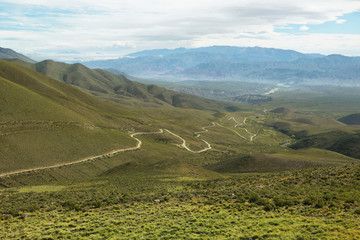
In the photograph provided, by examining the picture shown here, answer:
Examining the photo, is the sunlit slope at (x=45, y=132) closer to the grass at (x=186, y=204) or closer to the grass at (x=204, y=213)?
the grass at (x=186, y=204)

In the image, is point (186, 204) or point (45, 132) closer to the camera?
point (186, 204)

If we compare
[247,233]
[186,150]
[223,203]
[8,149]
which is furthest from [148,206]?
[186,150]

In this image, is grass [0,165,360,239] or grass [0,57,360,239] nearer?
grass [0,165,360,239]

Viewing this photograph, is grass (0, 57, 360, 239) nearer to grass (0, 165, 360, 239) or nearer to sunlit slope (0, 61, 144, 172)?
grass (0, 165, 360, 239)

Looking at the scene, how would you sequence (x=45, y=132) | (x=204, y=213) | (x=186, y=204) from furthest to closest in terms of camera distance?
1. (x=45, y=132)
2. (x=186, y=204)
3. (x=204, y=213)

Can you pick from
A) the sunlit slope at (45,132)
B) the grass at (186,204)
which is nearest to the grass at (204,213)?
the grass at (186,204)

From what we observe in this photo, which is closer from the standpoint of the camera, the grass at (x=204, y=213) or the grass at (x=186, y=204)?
the grass at (x=204, y=213)

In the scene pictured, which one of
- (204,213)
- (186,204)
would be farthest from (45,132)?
(204,213)

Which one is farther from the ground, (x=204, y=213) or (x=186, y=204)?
(x=204, y=213)

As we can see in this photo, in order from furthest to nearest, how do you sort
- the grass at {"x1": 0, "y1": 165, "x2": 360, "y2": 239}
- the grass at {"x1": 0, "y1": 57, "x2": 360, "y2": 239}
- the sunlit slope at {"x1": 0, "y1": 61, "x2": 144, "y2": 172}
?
the sunlit slope at {"x1": 0, "y1": 61, "x2": 144, "y2": 172}, the grass at {"x1": 0, "y1": 57, "x2": 360, "y2": 239}, the grass at {"x1": 0, "y1": 165, "x2": 360, "y2": 239}

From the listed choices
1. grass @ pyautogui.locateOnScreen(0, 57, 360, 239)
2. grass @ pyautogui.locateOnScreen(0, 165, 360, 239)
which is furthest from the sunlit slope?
grass @ pyautogui.locateOnScreen(0, 165, 360, 239)

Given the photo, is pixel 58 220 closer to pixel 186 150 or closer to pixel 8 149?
pixel 8 149

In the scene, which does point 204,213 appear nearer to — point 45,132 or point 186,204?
point 186,204

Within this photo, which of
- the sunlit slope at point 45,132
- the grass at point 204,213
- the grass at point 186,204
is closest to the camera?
the grass at point 204,213
